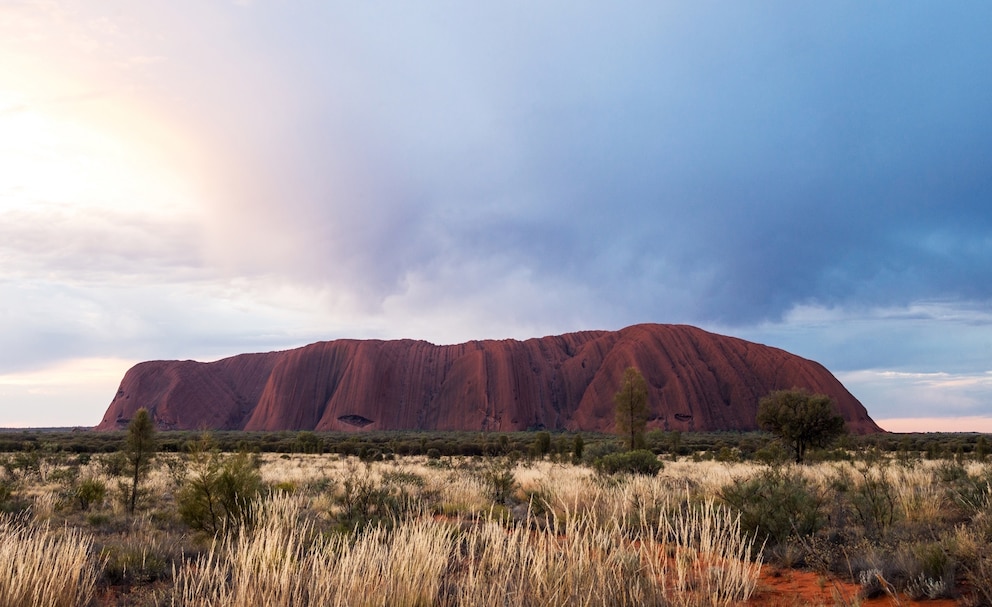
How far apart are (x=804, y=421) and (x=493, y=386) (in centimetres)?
6811

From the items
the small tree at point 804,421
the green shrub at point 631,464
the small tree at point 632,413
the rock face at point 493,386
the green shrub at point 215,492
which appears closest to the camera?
the green shrub at point 215,492

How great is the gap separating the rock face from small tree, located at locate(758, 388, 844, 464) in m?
54.2

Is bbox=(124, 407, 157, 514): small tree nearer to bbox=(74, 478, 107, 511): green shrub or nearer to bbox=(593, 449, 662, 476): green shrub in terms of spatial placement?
bbox=(74, 478, 107, 511): green shrub

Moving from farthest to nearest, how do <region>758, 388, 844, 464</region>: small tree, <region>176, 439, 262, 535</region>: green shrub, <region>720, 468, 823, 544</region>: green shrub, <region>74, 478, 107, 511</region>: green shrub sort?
<region>758, 388, 844, 464</region>: small tree < <region>74, 478, 107, 511</region>: green shrub < <region>176, 439, 262, 535</region>: green shrub < <region>720, 468, 823, 544</region>: green shrub

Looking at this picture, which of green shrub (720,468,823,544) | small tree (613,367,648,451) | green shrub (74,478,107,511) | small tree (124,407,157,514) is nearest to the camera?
green shrub (720,468,823,544)

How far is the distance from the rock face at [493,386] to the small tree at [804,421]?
54163 mm

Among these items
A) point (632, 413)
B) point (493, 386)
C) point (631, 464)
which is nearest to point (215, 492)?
point (631, 464)

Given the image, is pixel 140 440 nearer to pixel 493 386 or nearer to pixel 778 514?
pixel 778 514

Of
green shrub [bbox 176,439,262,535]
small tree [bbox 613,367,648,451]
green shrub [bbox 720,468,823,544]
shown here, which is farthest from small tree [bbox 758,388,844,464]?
green shrub [bbox 176,439,262,535]

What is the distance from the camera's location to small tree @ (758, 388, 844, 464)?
27.4 m

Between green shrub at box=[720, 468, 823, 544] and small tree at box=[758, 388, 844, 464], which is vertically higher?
small tree at box=[758, 388, 844, 464]

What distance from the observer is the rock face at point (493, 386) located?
284 feet

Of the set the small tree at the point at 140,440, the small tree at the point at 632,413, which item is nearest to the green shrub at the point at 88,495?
the small tree at the point at 140,440

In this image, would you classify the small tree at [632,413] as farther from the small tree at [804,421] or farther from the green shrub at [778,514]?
the green shrub at [778,514]
